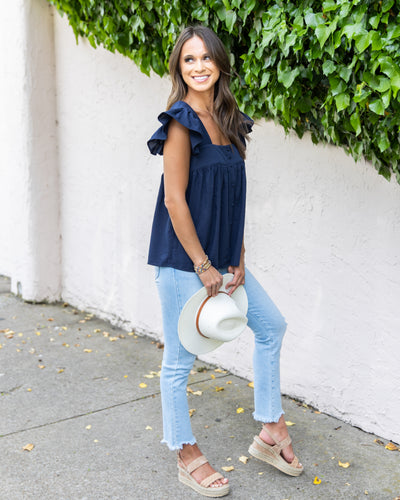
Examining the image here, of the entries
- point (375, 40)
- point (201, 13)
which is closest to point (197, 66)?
point (375, 40)

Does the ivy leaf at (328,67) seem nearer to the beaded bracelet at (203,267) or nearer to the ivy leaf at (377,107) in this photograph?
the ivy leaf at (377,107)

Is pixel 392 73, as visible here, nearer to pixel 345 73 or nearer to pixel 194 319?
pixel 345 73

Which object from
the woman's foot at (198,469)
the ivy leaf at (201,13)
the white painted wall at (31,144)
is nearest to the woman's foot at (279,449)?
the woman's foot at (198,469)

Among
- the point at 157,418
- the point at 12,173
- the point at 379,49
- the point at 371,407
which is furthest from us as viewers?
the point at 12,173

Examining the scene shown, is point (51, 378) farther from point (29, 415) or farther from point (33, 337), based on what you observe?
point (33, 337)

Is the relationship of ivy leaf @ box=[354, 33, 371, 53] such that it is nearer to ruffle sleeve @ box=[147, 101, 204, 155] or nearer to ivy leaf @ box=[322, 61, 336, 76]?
ivy leaf @ box=[322, 61, 336, 76]

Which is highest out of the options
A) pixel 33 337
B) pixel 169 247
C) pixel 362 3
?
pixel 362 3

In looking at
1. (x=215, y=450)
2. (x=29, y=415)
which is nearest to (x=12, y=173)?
(x=29, y=415)

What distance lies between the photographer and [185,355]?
3.01 meters

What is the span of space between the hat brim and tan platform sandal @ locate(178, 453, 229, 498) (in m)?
0.53

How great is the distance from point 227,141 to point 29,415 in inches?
80.8

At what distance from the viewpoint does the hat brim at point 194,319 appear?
2.90 m

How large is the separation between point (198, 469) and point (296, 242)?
1.47m

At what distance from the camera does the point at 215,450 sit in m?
3.49
